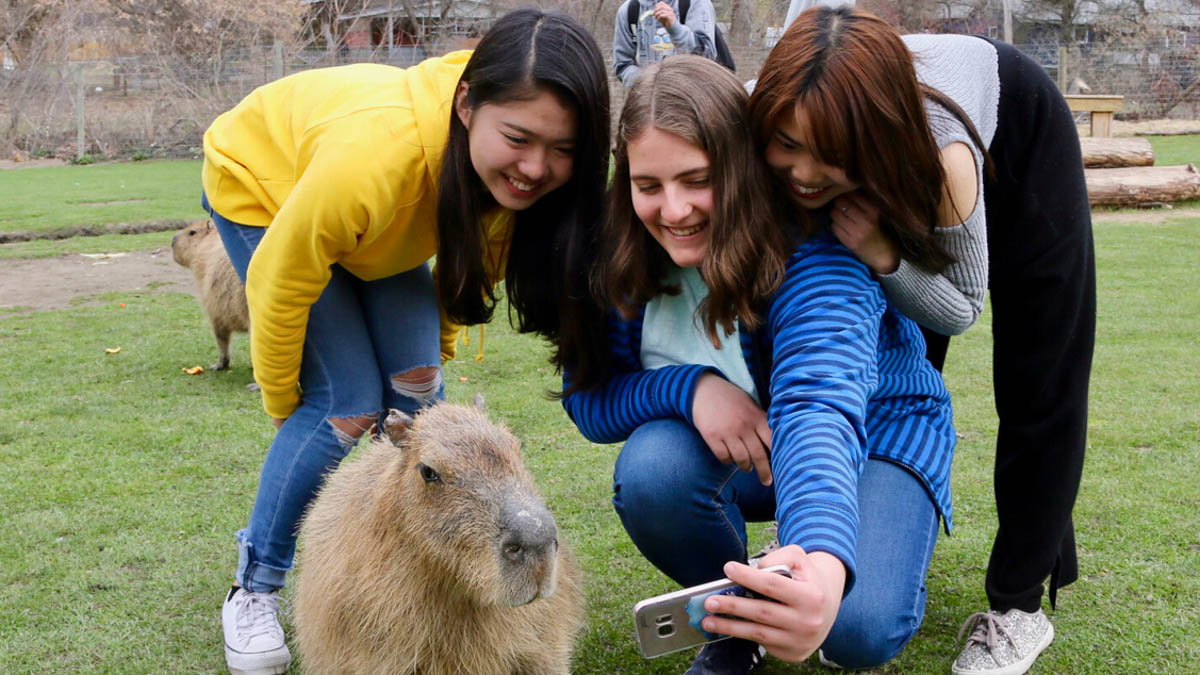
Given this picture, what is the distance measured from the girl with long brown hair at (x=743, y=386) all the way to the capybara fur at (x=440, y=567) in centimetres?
25

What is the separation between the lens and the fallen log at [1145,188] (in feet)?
28.4

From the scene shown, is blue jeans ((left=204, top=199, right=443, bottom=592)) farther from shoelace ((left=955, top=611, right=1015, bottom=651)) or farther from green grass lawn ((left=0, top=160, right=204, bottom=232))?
green grass lawn ((left=0, top=160, right=204, bottom=232))

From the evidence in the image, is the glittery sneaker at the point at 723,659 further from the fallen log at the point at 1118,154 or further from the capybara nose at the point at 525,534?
the fallen log at the point at 1118,154

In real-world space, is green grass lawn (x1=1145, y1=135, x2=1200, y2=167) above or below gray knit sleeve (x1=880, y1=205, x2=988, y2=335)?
below

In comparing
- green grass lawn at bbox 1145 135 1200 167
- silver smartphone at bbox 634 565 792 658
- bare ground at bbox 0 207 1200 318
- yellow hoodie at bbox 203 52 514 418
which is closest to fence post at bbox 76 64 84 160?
bare ground at bbox 0 207 1200 318

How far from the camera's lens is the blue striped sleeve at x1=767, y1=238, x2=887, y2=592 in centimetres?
131

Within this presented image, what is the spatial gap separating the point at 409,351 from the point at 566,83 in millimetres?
756

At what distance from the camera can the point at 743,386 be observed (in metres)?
1.83

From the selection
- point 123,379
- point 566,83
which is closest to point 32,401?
point 123,379

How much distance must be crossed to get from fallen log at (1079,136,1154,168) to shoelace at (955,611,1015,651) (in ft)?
27.4

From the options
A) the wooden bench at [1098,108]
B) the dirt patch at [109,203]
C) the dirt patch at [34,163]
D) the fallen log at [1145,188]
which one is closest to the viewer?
the fallen log at [1145,188]

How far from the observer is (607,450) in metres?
3.28

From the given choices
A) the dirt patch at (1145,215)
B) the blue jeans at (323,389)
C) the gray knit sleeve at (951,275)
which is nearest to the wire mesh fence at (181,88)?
the dirt patch at (1145,215)

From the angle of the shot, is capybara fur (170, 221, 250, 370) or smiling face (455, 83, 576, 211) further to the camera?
capybara fur (170, 221, 250, 370)
